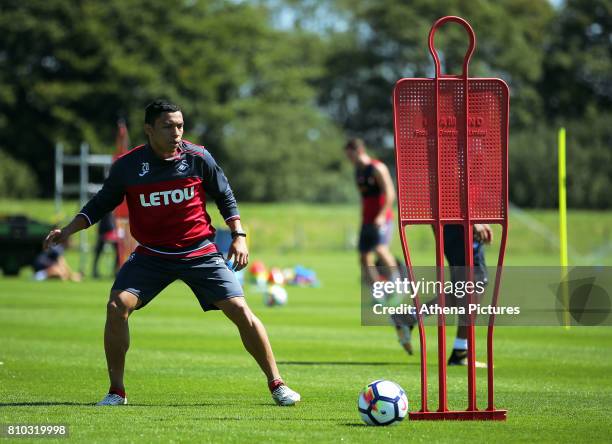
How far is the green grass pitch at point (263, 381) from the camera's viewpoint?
24.9 feet

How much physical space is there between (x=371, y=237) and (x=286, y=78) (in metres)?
55.1

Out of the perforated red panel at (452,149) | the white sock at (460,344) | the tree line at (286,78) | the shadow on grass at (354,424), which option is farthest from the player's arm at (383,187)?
the tree line at (286,78)

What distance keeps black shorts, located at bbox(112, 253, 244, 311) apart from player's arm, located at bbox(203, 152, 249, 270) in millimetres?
176

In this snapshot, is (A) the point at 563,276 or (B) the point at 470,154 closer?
(B) the point at 470,154

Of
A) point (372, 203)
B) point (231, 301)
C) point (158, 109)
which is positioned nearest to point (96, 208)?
point (158, 109)

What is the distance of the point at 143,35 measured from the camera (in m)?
63.4

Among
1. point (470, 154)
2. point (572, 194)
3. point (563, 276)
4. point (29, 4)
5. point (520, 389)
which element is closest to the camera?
point (470, 154)

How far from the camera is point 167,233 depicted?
8.62 meters

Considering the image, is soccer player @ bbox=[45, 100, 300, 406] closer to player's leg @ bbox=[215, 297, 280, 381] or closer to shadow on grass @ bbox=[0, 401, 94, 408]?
player's leg @ bbox=[215, 297, 280, 381]

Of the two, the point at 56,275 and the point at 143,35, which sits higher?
the point at 143,35

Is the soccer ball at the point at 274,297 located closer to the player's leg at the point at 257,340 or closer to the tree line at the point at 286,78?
the player's leg at the point at 257,340

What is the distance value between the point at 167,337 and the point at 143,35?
5046cm

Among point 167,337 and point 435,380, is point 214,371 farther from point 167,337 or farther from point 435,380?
point 167,337

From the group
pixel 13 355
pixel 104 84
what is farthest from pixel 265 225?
pixel 13 355
